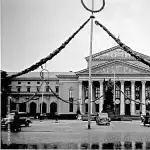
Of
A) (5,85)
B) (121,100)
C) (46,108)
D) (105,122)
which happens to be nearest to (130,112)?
(121,100)

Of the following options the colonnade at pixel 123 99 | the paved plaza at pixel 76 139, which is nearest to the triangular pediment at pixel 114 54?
the colonnade at pixel 123 99

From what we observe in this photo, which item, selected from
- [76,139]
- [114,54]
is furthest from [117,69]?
[76,139]

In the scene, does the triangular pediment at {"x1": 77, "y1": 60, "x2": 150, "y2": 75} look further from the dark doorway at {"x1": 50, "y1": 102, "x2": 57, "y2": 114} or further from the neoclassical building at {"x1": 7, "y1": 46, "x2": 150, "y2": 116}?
the dark doorway at {"x1": 50, "y1": 102, "x2": 57, "y2": 114}

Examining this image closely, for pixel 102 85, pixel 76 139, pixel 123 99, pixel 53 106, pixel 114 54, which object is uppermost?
pixel 114 54

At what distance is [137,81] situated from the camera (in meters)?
72.2

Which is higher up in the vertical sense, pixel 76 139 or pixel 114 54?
pixel 114 54

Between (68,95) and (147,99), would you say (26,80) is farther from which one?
(147,99)

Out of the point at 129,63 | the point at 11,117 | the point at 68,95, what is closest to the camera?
the point at 11,117

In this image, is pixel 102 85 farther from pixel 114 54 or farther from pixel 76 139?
pixel 76 139

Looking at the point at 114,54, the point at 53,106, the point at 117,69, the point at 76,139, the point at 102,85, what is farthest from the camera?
the point at 53,106

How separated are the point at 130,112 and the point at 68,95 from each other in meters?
14.2

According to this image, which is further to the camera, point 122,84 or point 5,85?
point 122,84

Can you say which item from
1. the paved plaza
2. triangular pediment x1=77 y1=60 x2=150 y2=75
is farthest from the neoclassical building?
the paved plaza

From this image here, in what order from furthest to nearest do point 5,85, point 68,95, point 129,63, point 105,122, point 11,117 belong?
1. point 68,95
2. point 129,63
3. point 105,122
4. point 11,117
5. point 5,85
